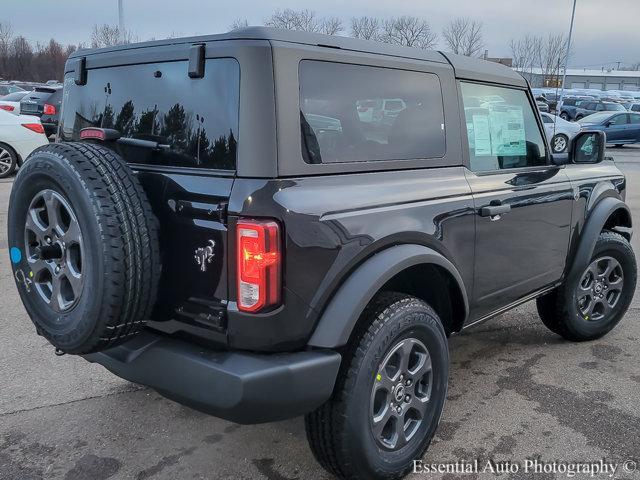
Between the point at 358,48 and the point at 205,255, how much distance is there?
45.7 inches

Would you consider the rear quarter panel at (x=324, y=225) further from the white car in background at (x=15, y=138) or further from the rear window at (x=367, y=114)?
the white car in background at (x=15, y=138)

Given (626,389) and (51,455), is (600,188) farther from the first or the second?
(51,455)

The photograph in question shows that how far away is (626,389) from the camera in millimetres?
3576

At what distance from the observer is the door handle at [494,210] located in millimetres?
3094

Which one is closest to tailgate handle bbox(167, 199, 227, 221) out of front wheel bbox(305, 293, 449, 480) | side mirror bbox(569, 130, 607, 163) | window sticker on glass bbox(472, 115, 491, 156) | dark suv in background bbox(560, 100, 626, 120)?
front wheel bbox(305, 293, 449, 480)

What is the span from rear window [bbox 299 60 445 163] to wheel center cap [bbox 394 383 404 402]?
1.01m

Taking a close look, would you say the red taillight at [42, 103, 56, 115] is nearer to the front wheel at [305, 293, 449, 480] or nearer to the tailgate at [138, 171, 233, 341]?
the tailgate at [138, 171, 233, 341]

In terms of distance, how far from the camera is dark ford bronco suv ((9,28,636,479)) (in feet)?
7.27

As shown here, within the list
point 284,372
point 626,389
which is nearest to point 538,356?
point 626,389

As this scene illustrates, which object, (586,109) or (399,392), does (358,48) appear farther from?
(586,109)

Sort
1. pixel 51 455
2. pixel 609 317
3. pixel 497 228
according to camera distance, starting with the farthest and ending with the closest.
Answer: pixel 609 317 < pixel 497 228 < pixel 51 455

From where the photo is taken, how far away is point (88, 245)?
2.20 m

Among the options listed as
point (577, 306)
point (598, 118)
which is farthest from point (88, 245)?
point (598, 118)

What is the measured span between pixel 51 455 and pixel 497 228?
2.52 metres
